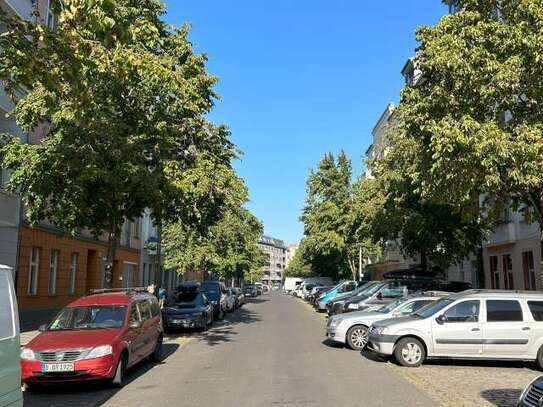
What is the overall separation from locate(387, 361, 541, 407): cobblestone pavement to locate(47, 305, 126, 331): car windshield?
226 inches

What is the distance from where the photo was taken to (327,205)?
4834cm

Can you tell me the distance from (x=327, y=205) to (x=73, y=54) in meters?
40.7

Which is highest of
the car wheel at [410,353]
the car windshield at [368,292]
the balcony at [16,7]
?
the balcony at [16,7]

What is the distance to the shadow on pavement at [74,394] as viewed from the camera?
926 cm

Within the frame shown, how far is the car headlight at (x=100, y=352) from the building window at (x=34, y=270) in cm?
1533

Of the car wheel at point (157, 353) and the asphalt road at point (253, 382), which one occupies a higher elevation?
the car wheel at point (157, 353)

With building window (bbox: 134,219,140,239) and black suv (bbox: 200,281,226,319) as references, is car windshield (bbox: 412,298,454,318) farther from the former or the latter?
building window (bbox: 134,219,140,239)

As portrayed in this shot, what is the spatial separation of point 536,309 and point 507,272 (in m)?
15.8

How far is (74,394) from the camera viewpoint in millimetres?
10016

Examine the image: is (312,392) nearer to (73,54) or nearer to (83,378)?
(83,378)

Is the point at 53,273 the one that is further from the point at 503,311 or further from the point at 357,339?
the point at 503,311

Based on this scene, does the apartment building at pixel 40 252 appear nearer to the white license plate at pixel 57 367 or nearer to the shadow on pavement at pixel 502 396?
the white license plate at pixel 57 367

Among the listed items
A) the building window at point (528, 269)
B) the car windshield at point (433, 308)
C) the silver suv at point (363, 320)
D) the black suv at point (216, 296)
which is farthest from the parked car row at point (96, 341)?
the building window at point (528, 269)

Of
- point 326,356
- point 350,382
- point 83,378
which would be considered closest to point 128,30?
point 83,378
